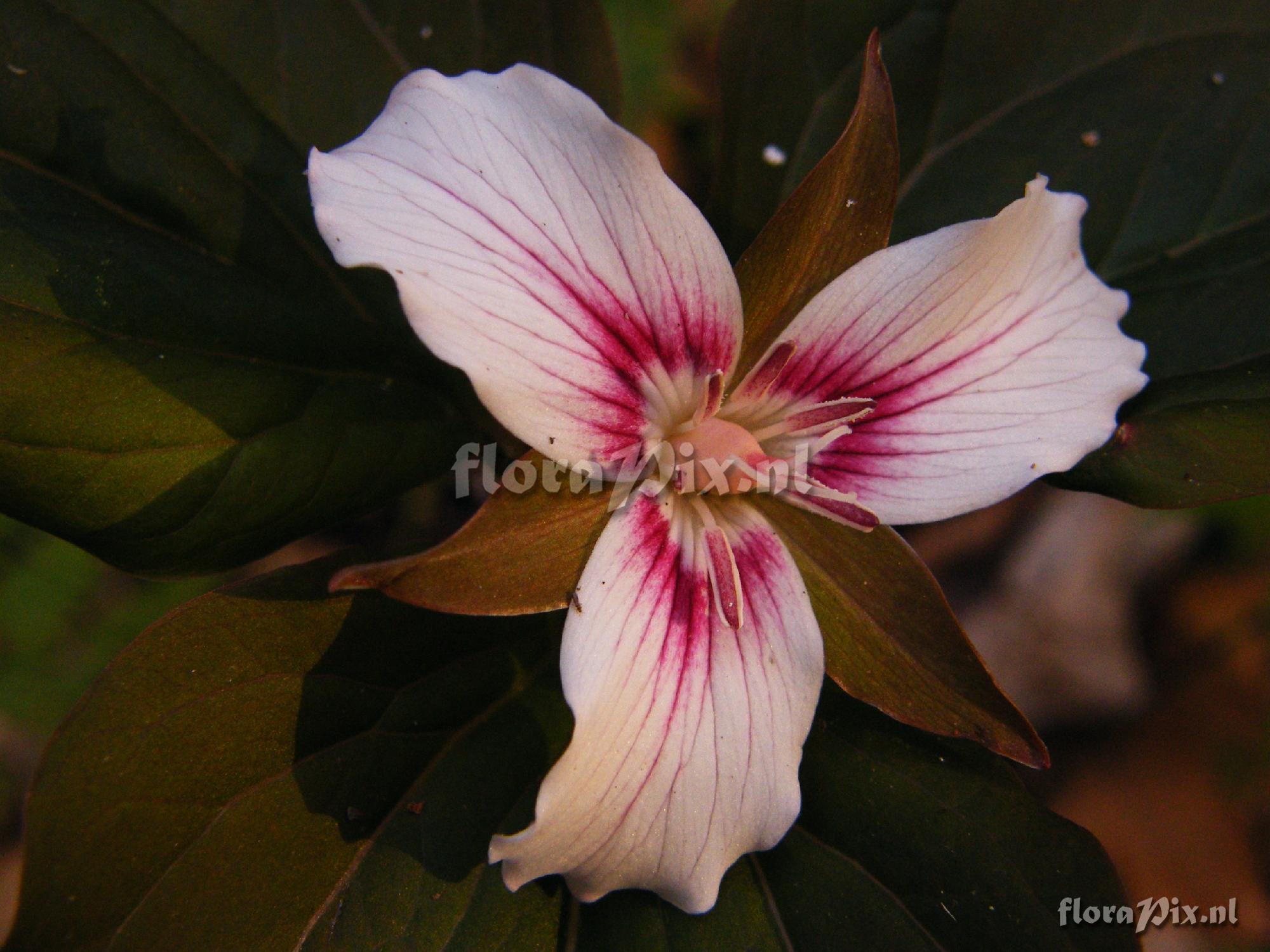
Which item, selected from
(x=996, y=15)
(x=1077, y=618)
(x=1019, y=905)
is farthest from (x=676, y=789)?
(x=1077, y=618)

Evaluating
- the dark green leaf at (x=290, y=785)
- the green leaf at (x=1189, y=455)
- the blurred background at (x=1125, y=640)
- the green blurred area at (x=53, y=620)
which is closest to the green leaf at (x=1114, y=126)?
the green leaf at (x=1189, y=455)

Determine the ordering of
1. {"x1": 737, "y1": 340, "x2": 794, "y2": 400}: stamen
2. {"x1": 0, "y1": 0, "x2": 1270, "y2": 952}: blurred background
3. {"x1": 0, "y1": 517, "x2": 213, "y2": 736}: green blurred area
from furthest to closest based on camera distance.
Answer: {"x1": 0, "y1": 0, "x2": 1270, "y2": 952}: blurred background
{"x1": 0, "y1": 517, "x2": 213, "y2": 736}: green blurred area
{"x1": 737, "y1": 340, "x2": 794, "y2": 400}: stamen

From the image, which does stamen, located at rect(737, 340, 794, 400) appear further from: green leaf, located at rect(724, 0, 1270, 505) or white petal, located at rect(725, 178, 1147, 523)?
green leaf, located at rect(724, 0, 1270, 505)

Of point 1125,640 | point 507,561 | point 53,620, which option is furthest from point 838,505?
point 1125,640

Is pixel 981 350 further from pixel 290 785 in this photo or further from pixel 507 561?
pixel 290 785

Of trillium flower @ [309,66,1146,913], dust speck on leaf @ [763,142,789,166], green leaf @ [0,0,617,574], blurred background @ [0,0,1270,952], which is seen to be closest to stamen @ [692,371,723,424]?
trillium flower @ [309,66,1146,913]

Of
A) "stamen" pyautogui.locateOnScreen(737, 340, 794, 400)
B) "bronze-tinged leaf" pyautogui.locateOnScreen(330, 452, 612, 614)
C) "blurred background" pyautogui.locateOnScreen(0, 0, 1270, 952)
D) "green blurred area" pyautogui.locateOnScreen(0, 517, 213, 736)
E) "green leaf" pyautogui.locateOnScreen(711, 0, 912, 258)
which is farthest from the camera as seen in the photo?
"blurred background" pyautogui.locateOnScreen(0, 0, 1270, 952)

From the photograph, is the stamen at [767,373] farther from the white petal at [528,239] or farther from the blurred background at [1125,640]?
the blurred background at [1125,640]

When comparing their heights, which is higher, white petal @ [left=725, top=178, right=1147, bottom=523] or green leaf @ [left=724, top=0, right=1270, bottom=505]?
green leaf @ [left=724, top=0, right=1270, bottom=505]

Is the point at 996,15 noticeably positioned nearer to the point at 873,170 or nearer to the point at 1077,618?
the point at 873,170
